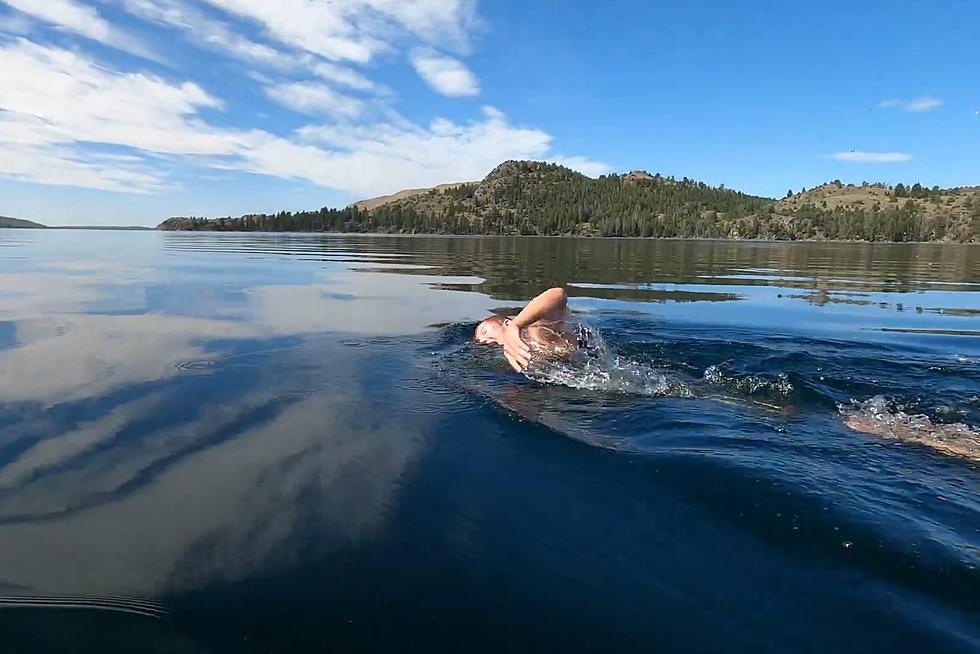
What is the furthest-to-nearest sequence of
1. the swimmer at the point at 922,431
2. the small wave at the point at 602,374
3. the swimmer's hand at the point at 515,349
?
the swimmer's hand at the point at 515,349 < the small wave at the point at 602,374 < the swimmer at the point at 922,431

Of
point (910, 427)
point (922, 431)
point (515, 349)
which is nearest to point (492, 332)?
point (515, 349)

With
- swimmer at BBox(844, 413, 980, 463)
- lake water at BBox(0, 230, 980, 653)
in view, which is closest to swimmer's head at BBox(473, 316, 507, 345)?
lake water at BBox(0, 230, 980, 653)

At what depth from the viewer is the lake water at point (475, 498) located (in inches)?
122

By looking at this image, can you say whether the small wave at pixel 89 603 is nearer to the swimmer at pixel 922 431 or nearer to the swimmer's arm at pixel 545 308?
the swimmer at pixel 922 431

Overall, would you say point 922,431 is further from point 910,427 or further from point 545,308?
point 545,308

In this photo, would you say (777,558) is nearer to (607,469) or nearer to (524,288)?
(607,469)

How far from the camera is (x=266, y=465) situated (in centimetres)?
505

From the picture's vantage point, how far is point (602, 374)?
8125 millimetres

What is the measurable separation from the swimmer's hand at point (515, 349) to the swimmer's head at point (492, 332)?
0.77 m

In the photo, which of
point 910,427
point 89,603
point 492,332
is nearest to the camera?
point 89,603

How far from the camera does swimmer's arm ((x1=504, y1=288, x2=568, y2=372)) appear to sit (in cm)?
876

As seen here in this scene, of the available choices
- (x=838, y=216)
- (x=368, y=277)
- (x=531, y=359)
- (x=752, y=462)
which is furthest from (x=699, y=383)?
(x=838, y=216)

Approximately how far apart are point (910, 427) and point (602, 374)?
11.4 ft

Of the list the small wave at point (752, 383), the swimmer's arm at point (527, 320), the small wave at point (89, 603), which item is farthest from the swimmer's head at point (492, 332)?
the small wave at point (89, 603)
